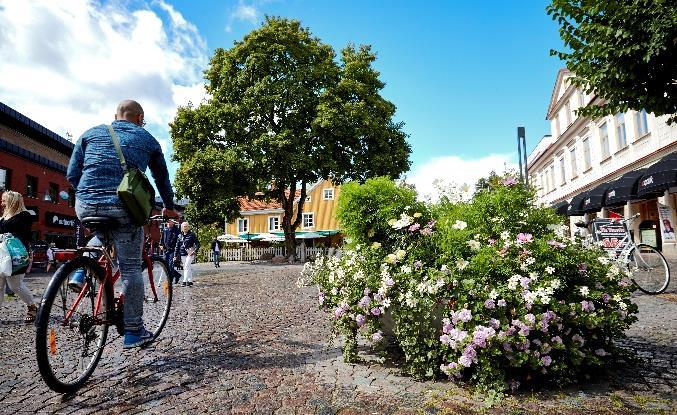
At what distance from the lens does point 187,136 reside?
90.0 feet

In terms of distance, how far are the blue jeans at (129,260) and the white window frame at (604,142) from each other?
1021 inches

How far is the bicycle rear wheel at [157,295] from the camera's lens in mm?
4703

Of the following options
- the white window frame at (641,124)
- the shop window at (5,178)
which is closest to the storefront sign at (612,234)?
the white window frame at (641,124)

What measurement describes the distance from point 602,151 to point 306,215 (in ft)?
116

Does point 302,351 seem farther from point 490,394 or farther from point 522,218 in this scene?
point 522,218

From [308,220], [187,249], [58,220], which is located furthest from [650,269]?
[308,220]

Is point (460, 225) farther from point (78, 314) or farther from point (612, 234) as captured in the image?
point (612, 234)

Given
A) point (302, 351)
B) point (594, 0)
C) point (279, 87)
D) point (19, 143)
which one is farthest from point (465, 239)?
point (19, 143)

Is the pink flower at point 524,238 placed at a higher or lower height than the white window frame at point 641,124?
lower

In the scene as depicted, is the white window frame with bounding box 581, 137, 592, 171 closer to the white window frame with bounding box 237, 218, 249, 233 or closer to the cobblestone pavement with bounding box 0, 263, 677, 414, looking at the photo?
the cobblestone pavement with bounding box 0, 263, 677, 414

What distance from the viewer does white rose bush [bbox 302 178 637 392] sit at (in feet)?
9.37

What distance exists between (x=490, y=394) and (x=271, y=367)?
1.73 meters

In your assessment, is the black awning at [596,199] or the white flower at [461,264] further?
the black awning at [596,199]

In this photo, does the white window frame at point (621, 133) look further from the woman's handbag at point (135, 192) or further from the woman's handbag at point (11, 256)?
the woman's handbag at point (11, 256)
